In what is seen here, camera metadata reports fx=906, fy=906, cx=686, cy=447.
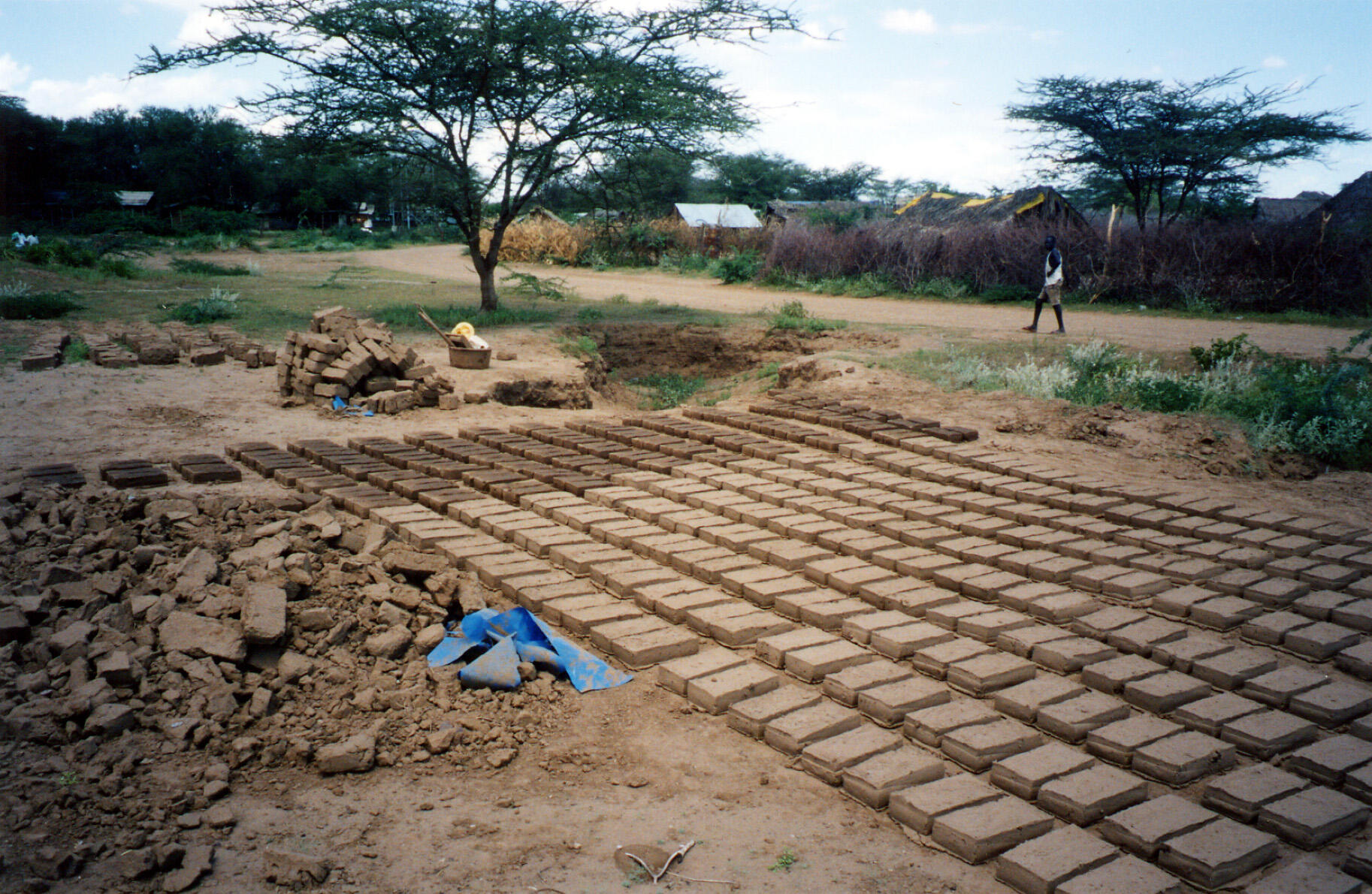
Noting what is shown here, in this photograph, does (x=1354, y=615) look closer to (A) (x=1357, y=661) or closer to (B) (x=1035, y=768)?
(A) (x=1357, y=661)

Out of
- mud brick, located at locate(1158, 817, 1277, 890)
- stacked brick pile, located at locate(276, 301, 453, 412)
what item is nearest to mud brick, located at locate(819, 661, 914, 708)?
mud brick, located at locate(1158, 817, 1277, 890)

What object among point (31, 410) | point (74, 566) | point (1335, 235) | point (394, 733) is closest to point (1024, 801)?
point (394, 733)

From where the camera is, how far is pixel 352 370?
7344 millimetres

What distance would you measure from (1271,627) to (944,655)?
1.42 m

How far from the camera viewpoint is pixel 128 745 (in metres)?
2.54

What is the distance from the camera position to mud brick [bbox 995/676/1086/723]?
2955mm

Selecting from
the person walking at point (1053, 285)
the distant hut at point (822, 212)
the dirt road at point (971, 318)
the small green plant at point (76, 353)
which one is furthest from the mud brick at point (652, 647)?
the distant hut at point (822, 212)

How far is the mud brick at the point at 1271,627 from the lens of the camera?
3541 millimetres

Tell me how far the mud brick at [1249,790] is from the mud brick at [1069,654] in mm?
678

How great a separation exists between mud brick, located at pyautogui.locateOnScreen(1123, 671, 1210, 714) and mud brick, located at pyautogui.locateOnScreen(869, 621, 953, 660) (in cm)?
63

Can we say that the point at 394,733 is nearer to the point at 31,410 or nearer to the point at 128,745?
the point at 128,745

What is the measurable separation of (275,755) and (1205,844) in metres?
2.53

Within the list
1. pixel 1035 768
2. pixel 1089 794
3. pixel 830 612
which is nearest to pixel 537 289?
pixel 830 612

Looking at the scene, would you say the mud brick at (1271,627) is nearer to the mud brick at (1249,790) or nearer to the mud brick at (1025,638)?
the mud brick at (1025,638)
